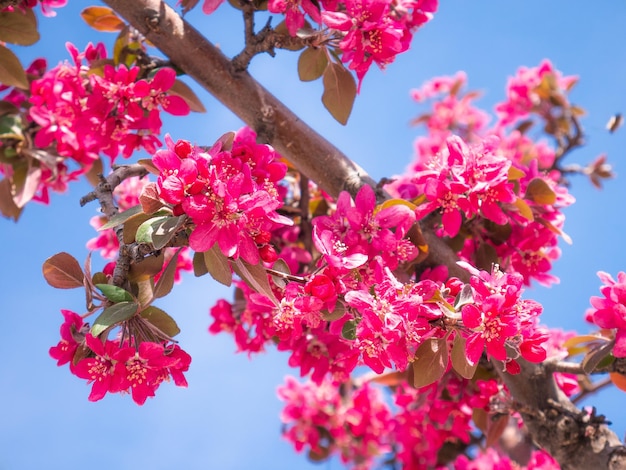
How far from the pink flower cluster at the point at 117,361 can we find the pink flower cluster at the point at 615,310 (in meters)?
1.22

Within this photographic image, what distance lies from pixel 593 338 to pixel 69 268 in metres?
1.72

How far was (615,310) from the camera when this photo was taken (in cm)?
196

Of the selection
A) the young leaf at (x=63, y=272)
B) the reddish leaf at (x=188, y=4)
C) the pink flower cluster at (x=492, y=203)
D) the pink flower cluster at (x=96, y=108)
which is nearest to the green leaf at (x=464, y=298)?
the pink flower cluster at (x=492, y=203)

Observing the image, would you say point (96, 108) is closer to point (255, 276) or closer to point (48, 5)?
point (48, 5)

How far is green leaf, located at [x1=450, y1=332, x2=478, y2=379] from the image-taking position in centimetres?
170

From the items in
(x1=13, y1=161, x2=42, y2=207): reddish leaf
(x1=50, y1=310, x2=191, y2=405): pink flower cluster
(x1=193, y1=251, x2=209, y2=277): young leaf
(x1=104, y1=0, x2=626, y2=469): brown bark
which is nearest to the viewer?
(x1=50, y1=310, x2=191, y2=405): pink flower cluster

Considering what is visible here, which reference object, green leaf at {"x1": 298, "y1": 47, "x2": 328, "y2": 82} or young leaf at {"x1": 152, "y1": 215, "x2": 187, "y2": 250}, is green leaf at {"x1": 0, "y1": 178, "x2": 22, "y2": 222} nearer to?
green leaf at {"x1": 298, "y1": 47, "x2": 328, "y2": 82}

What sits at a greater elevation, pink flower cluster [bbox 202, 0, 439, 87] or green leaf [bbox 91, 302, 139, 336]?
pink flower cluster [bbox 202, 0, 439, 87]

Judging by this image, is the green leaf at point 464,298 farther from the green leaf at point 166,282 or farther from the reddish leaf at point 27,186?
the reddish leaf at point 27,186

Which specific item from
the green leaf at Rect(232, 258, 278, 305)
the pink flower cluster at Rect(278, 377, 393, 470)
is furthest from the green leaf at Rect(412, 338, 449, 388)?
the pink flower cluster at Rect(278, 377, 393, 470)

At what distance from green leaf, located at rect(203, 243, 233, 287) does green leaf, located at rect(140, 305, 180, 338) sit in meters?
0.20

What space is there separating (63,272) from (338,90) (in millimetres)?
1132

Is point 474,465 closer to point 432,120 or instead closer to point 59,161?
point 59,161

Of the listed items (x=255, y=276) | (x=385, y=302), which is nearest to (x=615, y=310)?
(x=385, y=302)
